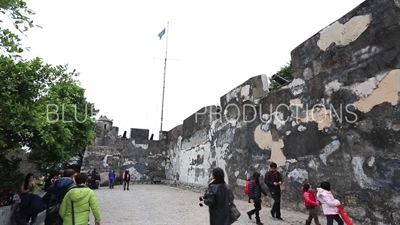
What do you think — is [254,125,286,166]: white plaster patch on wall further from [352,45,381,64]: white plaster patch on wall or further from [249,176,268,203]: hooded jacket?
[352,45,381,64]: white plaster patch on wall

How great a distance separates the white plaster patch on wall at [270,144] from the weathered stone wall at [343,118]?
0.09 ft

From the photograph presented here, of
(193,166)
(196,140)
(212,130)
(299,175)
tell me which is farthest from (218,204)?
(193,166)

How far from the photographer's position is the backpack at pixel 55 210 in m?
3.59

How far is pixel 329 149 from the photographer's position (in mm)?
5844

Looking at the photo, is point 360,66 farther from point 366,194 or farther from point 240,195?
point 240,195

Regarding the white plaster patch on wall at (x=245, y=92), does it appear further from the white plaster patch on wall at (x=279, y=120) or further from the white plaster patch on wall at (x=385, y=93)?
the white plaster patch on wall at (x=385, y=93)

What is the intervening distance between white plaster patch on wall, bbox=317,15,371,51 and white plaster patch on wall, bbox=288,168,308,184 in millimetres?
2836

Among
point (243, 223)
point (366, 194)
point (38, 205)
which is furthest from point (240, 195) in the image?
point (38, 205)

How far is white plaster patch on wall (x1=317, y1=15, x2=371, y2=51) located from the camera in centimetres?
542

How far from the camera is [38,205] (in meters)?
4.81

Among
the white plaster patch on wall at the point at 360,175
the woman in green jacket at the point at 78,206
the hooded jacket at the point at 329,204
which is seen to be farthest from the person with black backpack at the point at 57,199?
the white plaster patch on wall at the point at 360,175

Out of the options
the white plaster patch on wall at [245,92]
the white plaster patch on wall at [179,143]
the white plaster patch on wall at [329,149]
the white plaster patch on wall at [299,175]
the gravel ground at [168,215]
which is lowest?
the gravel ground at [168,215]

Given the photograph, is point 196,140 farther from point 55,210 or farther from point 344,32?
point 55,210

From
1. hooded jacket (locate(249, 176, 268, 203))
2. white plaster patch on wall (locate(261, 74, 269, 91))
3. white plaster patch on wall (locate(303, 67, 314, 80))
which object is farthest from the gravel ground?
white plaster patch on wall (locate(261, 74, 269, 91))
